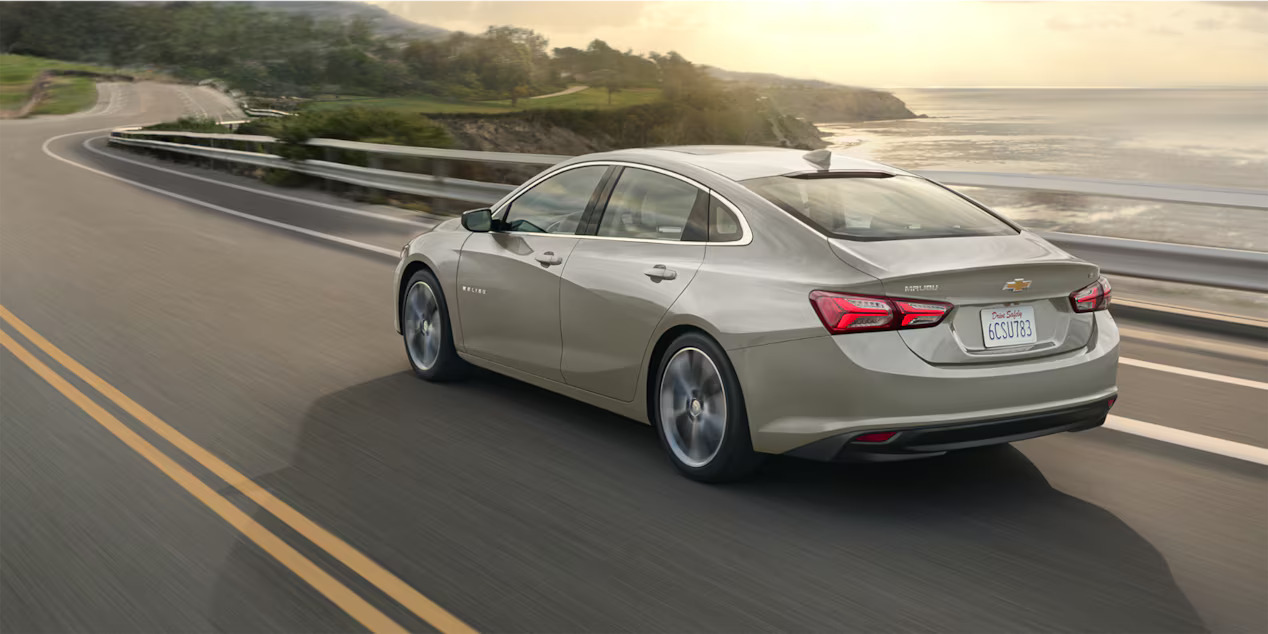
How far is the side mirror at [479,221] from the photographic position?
264 inches

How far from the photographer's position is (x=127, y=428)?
6.46 metres

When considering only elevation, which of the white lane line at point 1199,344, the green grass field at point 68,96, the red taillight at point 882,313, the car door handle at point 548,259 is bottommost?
the green grass field at point 68,96

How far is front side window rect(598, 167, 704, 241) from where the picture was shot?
18.4ft

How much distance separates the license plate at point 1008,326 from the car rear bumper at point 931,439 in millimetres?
314

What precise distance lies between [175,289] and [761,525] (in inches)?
321

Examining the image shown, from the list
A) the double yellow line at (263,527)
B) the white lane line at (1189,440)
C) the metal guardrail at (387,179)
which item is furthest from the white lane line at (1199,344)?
the metal guardrail at (387,179)

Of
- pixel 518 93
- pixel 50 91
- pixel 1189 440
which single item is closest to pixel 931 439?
pixel 1189 440

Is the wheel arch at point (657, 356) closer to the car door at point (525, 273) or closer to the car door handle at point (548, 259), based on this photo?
the car door at point (525, 273)

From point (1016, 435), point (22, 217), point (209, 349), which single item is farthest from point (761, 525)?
point (22, 217)

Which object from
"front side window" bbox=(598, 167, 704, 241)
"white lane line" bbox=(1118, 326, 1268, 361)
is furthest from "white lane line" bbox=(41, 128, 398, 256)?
"white lane line" bbox=(1118, 326, 1268, 361)

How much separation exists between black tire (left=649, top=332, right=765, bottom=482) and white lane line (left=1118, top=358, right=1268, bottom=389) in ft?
11.4

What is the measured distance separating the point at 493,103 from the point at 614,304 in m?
46.8

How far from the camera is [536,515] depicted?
4980 millimetres

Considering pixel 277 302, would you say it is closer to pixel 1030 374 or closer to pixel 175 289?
pixel 175 289
